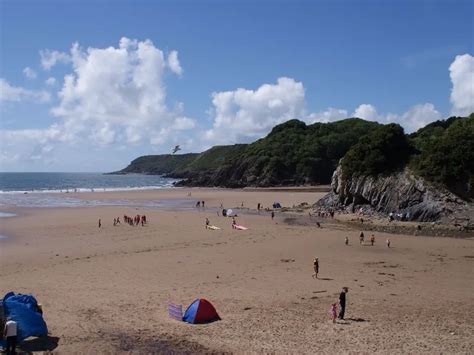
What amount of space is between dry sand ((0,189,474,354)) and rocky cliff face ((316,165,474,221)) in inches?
309

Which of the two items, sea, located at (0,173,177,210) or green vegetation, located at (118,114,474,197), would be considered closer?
green vegetation, located at (118,114,474,197)

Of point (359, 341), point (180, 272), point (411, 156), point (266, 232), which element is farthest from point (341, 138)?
point (359, 341)

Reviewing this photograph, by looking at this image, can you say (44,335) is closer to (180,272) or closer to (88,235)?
(180,272)

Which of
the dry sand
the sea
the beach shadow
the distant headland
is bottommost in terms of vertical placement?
the beach shadow

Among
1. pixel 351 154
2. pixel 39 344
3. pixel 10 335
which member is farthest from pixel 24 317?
pixel 351 154

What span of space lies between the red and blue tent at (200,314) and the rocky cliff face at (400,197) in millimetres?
31168

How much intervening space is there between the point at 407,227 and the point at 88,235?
90.4ft

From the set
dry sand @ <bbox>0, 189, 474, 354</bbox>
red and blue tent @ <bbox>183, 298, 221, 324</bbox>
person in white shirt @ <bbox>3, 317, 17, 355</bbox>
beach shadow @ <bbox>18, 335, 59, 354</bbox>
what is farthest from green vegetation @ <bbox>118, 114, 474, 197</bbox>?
person in white shirt @ <bbox>3, 317, 17, 355</bbox>

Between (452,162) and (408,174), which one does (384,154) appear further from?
(452,162)

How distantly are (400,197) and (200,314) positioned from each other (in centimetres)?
3416

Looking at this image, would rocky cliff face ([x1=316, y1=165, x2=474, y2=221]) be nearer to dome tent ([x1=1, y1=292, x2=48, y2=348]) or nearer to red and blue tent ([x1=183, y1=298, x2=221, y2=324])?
red and blue tent ([x1=183, y1=298, x2=221, y2=324])

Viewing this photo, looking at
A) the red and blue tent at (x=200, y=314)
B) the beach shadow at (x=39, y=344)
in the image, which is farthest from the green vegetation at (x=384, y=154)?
Result: the beach shadow at (x=39, y=344)

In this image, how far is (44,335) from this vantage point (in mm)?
14180

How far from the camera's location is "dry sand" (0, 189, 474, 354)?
13984mm
